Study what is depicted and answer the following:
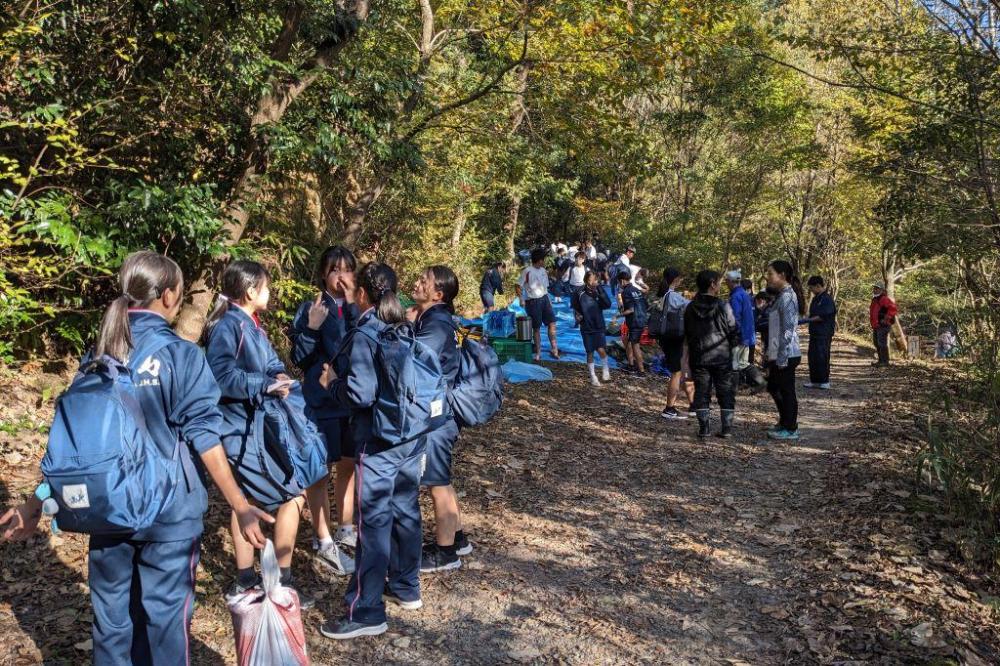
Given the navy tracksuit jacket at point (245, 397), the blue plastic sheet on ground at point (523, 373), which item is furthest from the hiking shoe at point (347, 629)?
the blue plastic sheet on ground at point (523, 373)

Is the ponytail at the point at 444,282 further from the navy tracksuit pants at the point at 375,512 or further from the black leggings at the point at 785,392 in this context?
the black leggings at the point at 785,392

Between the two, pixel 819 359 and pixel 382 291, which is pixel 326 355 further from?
pixel 819 359

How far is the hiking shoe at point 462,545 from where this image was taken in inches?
210

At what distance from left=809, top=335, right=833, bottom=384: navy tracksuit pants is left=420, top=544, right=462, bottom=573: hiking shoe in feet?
28.3

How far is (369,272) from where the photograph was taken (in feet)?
14.4

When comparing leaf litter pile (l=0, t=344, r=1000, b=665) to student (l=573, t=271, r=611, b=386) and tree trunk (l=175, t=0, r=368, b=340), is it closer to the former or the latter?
tree trunk (l=175, t=0, r=368, b=340)

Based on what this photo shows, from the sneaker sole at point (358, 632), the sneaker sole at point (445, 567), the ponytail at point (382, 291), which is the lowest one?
the sneaker sole at point (358, 632)

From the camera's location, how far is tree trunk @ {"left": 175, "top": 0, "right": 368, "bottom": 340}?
707cm

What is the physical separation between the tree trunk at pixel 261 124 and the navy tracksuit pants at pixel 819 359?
27.1ft

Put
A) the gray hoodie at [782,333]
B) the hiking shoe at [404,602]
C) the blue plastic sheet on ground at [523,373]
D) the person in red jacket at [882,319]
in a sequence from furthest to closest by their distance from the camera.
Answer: the person in red jacket at [882,319] → the blue plastic sheet on ground at [523,373] → the gray hoodie at [782,333] → the hiking shoe at [404,602]

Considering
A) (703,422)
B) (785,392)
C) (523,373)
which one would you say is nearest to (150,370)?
(703,422)

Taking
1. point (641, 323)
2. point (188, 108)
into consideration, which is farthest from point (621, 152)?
point (188, 108)

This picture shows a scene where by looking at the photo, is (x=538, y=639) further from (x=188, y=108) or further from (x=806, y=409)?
(x=806, y=409)

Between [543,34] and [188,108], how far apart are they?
4.13 meters
